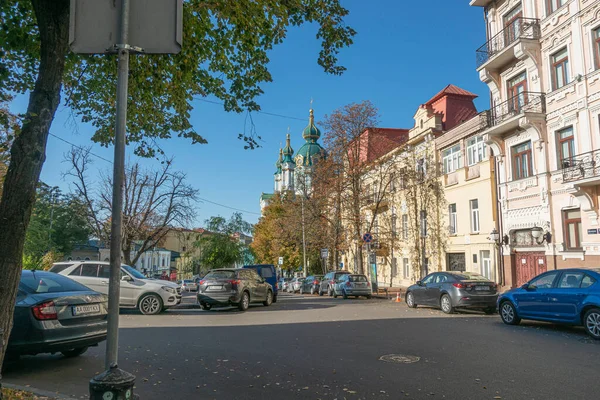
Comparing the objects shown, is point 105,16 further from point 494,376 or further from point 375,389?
point 494,376

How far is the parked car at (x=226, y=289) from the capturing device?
17312 millimetres

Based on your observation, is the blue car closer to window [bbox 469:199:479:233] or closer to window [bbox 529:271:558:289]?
window [bbox 529:271:558:289]

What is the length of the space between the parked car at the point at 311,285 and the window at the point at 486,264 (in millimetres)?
12119

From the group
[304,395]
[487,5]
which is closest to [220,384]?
[304,395]

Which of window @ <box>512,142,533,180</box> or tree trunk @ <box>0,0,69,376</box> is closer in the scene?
tree trunk @ <box>0,0,69,376</box>

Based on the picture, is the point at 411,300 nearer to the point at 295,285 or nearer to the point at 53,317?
the point at 53,317

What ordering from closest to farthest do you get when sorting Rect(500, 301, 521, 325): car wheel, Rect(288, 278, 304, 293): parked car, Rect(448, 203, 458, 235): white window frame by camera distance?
Rect(500, 301, 521, 325): car wheel
Rect(448, 203, 458, 235): white window frame
Rect(288, 278, 304, 293): parked car

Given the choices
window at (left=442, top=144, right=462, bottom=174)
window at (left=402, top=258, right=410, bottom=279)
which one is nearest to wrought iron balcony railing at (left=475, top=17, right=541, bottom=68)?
window at (left=442, top=144, right=462, bottom=174)

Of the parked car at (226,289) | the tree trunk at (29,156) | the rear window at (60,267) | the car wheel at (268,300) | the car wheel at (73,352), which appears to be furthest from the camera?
the car wheel at (268,300)

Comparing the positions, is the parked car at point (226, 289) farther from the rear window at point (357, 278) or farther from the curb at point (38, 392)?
the curb at point (38, 392)

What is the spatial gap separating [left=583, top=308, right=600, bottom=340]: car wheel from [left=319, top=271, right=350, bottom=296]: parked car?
61.0 ft

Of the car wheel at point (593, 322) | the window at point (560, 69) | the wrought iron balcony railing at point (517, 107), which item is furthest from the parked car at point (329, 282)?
the car wheel at point (593, 322)

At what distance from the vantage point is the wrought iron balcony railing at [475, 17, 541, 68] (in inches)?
855

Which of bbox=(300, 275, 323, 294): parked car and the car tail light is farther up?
the car tail light
